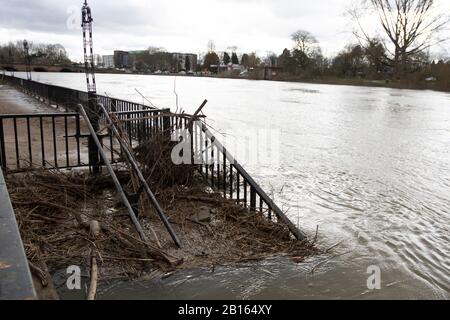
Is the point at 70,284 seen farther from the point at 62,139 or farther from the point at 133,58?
the point at 133,58

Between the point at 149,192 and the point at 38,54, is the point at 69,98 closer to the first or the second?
the point at 149,192

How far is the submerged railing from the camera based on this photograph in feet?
19.3

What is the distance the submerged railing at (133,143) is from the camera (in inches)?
232

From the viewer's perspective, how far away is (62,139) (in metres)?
11.1

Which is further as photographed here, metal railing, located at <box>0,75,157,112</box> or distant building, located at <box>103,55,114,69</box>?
distant building, located at <box>103,55,114,69</box>

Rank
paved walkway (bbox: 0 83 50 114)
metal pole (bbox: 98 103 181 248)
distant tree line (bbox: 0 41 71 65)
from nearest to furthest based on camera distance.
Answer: metal pole (bbox: 98 103 181 248), paved walkway (bbox: 0 83 50 114), distant tree line (bbox: 0 41 71 65)

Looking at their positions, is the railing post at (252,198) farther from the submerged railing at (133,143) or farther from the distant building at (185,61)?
the distant building at (185,61)

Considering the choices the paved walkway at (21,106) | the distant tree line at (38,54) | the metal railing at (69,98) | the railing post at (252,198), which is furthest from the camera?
the distant tree line at (38,54)

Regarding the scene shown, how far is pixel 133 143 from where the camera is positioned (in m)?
9.21

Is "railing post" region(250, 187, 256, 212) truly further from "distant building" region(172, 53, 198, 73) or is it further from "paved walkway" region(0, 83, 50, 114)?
"distant building" region(172, 53, 198, 73)

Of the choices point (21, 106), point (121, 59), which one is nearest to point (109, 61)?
point (121, 59)

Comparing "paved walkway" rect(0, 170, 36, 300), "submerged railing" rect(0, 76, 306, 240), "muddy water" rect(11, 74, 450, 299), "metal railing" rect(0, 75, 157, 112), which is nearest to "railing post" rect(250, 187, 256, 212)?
"submerged railing" rect(0, 76, 306, 240)

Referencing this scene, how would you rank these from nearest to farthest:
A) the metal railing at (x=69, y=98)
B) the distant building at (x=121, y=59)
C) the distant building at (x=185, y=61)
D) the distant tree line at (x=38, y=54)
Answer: the metal railing at (x=69, y=98) → the distant tree line at (x=38, y=54) → the distant building at (x=121, y=59) → the distant building at (x=185, y=61)

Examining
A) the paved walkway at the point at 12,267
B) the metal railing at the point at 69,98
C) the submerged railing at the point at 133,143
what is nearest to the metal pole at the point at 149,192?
the submerged railing at the point at 133,143
